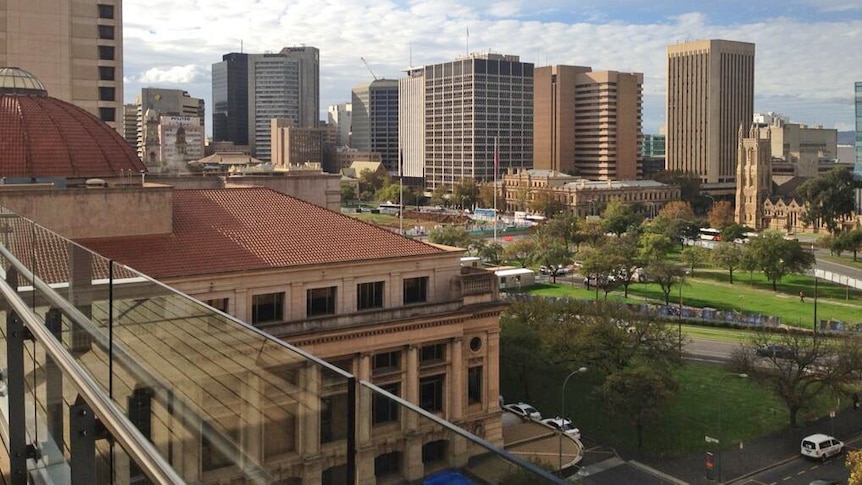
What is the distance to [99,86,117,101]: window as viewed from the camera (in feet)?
212

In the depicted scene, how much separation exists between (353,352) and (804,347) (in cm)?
2580

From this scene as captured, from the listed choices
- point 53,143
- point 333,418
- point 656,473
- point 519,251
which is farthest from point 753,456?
point 519,251

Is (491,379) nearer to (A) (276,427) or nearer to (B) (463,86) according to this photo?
(A) (276,427)

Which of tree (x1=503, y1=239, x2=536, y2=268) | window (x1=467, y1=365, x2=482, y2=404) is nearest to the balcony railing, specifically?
window (x1=467, y1=365, x2=482, y2=404)

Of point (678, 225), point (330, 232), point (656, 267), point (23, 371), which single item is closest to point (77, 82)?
point (330, 232)

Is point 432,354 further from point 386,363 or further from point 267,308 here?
point 267,308

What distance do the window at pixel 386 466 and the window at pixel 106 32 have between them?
67.9m

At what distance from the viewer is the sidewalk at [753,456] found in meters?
34.9

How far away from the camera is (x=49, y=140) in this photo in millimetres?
33938

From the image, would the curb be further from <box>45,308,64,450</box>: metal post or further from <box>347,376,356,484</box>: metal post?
<box>347,376,356,484</box>: metal post

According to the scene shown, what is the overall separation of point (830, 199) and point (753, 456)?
4091 inches

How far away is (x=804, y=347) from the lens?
43094 mm

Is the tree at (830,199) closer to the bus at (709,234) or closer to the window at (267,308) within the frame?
the bus at (709,234)

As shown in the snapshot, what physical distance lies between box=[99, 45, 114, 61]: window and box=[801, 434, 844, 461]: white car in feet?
180
